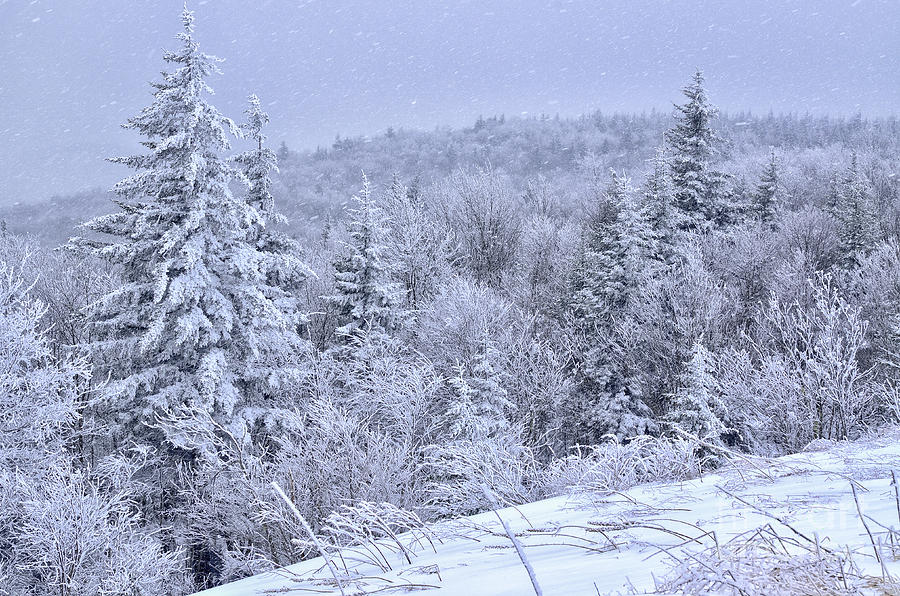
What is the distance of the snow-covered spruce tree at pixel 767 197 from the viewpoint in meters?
33.7

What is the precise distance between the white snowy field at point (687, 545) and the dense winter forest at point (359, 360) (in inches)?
26.5

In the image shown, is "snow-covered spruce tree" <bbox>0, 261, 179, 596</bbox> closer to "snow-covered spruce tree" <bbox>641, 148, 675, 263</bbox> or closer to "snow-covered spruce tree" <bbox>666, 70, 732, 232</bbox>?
"snow-covered spruce tree" <bbox>641, 148, 675, 263</bbox>

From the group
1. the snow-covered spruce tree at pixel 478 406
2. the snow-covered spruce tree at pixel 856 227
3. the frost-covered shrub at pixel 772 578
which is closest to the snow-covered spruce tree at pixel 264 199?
the snow-covered spruce tree at pixel 478 406

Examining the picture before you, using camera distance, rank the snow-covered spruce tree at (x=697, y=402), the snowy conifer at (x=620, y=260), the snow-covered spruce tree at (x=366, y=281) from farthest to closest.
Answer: the snow-covered spruce tree at (x=366, y=281) → the snowy conifer at (x=620, y=260) → the snow-covered spruce tree at (x=697, y=402)

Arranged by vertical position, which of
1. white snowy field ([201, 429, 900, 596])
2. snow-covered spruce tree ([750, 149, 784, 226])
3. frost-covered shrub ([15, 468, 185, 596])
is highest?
snow-covered spruce tree ([750, 149, 784, 226])

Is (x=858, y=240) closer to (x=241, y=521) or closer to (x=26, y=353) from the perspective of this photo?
(x=241, y=521)

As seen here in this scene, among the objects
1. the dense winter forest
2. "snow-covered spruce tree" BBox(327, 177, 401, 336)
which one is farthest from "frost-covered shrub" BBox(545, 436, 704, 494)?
"snow-covered spruce tree" BBox(327, 177, 401, 336)

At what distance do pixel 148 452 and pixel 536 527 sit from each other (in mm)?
15404

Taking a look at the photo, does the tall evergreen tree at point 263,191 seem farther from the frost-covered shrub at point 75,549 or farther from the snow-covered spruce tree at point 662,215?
the snow-covered spruce tree at point 662,215

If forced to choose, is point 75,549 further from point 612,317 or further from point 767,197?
point 767,197

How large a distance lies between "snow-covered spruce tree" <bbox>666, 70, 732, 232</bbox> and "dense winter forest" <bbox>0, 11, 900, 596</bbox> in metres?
0.16

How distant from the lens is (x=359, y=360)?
72.0 ft

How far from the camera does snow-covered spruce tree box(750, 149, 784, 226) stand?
111 feet

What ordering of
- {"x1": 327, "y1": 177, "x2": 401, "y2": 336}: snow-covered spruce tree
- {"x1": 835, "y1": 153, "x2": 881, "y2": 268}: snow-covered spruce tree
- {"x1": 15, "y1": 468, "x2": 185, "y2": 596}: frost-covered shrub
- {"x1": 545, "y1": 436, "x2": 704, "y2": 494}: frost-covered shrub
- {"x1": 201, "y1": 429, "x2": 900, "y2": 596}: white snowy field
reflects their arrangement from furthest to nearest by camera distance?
{"x1": 835, "y1": 153, "x2": 881, "y2": 268}: snow-covered spruce tree < {"x1": 327, "y1": 177, "x2": 401, "y2": 336}: snow-covered spruce tree < {"x1": 15, "y1": 468, "x2": 185, "y2": 596}: frost-covered shrub < {"x1": 545, "y1": 436, "x2": 704, "y2": 494}: frost-covered shrub < {"x1": 201, "y1": 429, "x2": 900, "y2": 596}: white snowy field
